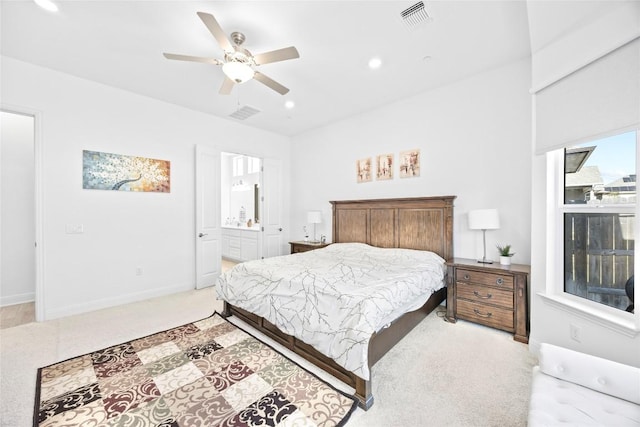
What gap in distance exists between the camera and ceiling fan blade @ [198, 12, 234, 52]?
1.90 meters

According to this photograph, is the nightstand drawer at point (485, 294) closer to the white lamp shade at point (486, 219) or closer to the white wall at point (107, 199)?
the white lamp shade at point (486, 219)

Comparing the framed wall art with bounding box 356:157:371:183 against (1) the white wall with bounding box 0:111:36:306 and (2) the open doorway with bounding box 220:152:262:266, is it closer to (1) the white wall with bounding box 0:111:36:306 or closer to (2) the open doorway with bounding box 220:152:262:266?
(2) the open doorway with bounding box 220:152:262:266

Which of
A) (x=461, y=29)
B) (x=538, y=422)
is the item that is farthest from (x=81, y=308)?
(x=461, y=29)

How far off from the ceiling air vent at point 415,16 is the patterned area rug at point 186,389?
315cm

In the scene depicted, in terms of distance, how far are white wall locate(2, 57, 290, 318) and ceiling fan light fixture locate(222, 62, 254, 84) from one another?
2.42 meters

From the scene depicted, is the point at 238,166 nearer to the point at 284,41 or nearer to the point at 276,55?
the point at 284,41

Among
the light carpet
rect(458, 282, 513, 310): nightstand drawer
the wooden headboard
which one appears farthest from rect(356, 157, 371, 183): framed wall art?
the light carpet

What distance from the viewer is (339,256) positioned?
12.4ft

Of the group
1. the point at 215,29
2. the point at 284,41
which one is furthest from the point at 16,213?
the point at 284,41

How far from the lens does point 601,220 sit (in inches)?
79.9

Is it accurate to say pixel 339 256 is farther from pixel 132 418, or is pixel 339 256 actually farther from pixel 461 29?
pixel 461 29

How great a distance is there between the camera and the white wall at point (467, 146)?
3.06m

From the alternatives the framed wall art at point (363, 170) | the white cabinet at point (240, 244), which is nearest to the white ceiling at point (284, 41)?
the framed wall art at point (363, 170)

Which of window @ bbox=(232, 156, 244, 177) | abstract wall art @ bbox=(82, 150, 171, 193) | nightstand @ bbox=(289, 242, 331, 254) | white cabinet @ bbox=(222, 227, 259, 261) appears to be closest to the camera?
abstract wall art @ bbox=(82, 150, 171, 193)
